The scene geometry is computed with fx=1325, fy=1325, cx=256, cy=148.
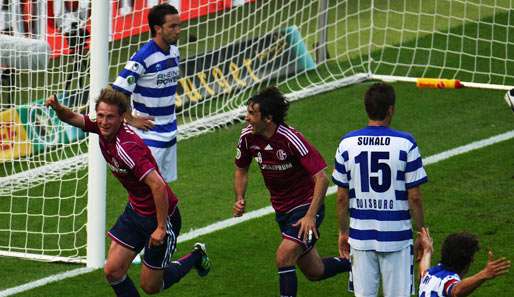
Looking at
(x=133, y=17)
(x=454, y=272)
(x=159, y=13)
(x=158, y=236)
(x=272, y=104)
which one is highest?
(x=159, y=13)

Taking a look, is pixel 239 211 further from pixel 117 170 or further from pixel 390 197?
pixel 390 197

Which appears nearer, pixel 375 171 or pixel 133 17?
pixel 375 171

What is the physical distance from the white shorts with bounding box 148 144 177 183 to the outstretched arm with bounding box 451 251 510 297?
3.84 m

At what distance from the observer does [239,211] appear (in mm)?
9367

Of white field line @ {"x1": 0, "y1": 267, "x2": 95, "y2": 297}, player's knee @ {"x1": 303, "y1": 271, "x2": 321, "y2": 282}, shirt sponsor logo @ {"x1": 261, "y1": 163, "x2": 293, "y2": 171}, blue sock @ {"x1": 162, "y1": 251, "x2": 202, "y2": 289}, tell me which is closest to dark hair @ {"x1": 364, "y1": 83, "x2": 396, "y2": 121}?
shirt sponsor logo @ {"x1": 261, "y1": 163, "x2": 293, "y2": 171}

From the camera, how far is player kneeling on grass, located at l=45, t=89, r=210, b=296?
8633 millimetres

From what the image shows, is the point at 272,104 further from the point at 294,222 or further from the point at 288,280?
the point at 288,280

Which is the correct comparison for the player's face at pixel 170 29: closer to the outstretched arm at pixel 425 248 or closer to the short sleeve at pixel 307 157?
the short sleeve at pixel 307 157

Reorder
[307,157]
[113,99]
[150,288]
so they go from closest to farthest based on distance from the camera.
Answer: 1. [113,99]
2. [307,157]
3. [150,288]

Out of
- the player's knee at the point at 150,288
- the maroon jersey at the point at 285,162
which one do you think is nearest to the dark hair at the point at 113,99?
the maroon jersey at the point at 285,162

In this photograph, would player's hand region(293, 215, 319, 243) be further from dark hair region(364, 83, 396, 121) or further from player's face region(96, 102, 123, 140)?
player's face region(96, 102, 123, 140)

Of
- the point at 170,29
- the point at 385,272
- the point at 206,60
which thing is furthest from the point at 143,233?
the point at 206,60

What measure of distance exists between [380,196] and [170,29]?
3.18 meters

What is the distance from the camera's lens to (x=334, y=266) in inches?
385
